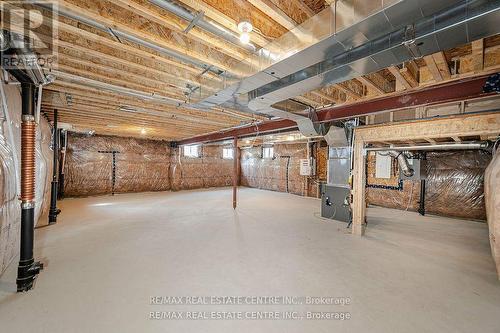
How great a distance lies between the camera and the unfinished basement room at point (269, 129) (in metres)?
1.46

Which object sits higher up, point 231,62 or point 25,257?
point 231,62

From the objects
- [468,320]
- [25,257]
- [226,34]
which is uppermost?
[226,34]

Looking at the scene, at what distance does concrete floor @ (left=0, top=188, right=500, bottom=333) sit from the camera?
1.57 m

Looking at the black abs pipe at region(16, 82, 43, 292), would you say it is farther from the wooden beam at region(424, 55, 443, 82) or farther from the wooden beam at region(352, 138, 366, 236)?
the wooden beam at region(352, 138, 366, 236)

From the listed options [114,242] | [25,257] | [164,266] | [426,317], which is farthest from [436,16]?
[114,242]

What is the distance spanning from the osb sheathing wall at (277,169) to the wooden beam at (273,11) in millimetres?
7050

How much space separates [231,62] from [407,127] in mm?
2733

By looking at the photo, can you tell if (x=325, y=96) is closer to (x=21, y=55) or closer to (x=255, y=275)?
(x=255, y=275)

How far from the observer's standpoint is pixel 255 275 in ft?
7.25

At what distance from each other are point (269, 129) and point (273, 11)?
311cm

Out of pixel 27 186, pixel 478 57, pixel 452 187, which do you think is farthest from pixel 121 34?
pixel 452 187

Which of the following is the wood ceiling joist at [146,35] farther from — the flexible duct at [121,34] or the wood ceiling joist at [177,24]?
the wood ceiling joist at [177,24]

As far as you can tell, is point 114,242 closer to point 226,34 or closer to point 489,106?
point 226,34

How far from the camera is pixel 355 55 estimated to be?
1.59 m
